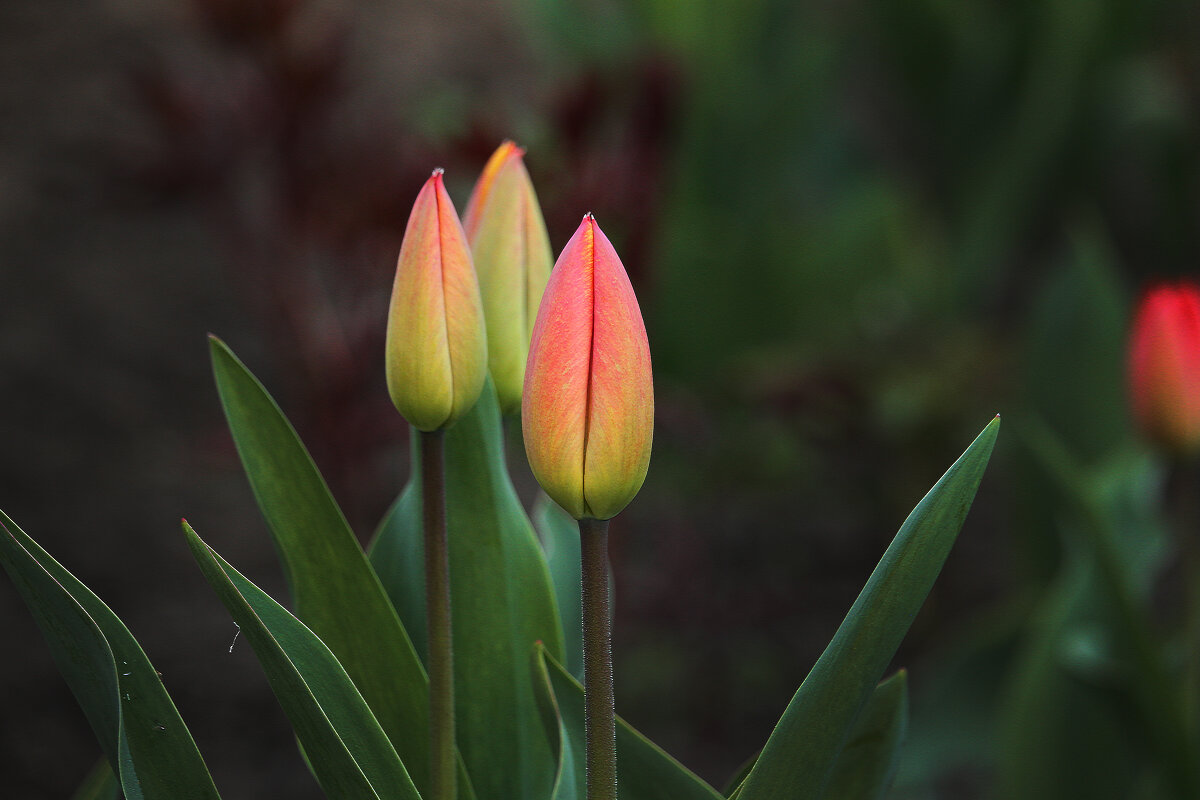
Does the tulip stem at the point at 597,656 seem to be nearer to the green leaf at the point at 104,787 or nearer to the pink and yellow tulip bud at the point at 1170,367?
the green leaf at the point at 104,787

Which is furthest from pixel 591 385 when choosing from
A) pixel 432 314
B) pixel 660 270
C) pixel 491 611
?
pixel 660 270

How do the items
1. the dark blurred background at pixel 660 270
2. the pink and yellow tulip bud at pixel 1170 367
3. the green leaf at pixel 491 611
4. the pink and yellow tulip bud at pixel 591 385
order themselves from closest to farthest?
the pink and yellow tulip bud at pixel 591 385, the green leaf at pixel 491 611, the pink and yellow tulip bud at pixel 1170 367, the dark blurred background at pixel 660 270

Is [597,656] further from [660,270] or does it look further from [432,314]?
[660,270]

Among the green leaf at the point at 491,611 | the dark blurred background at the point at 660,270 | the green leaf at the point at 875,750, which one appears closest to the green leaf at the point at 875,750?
the green leaf at the point at 875,750

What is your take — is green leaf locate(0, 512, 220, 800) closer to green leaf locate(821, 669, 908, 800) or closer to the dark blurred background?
green leaf locate(821, 669, 908, 800)


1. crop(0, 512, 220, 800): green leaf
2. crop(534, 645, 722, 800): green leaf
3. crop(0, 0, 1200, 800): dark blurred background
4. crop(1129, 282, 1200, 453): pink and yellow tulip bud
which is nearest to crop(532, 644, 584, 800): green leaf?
crop(534, 645, 722, 800): green leaf

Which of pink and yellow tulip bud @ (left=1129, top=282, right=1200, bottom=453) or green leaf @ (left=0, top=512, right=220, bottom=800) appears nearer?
green leaf @ (left=0, top=512, right=220, bottom=800)

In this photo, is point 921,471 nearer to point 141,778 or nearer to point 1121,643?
point 1121,643
